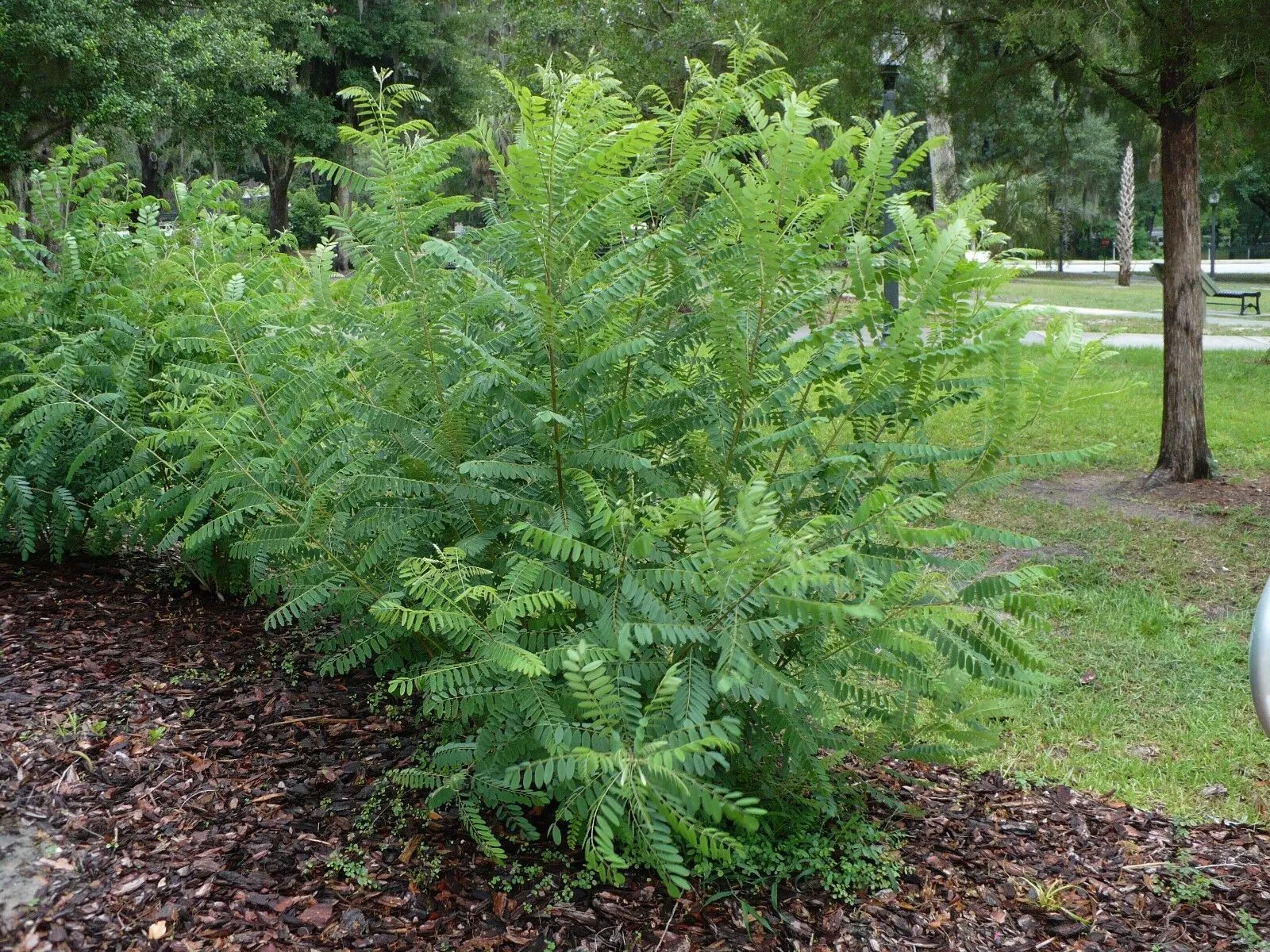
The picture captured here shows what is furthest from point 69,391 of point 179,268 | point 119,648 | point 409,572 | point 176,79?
point 176,79

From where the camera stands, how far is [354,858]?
2.92m

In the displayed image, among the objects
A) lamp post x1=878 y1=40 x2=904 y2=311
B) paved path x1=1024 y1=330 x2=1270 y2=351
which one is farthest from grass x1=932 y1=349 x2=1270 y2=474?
paved path x1=1024 y1=330 x2=1270 y2=351

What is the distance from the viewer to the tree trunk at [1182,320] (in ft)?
29.3

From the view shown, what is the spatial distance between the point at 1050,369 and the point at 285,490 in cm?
227

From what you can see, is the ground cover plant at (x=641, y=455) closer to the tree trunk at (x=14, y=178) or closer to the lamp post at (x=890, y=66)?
the lamp post at (x=890, y=66)

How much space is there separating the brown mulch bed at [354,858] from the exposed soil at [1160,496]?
5176 millimetres

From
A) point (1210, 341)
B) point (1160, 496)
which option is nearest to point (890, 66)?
point (1160, 496)

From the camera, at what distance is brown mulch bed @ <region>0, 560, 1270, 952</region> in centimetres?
268

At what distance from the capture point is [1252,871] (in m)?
3.26

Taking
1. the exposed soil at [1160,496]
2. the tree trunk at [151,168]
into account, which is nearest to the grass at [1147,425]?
the exposed soil at [1160,496]

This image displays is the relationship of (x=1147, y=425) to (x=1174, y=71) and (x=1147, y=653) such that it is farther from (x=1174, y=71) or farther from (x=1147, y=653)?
(x=1147, y=653)

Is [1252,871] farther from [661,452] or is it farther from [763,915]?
[661,452]

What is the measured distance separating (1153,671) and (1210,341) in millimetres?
16754

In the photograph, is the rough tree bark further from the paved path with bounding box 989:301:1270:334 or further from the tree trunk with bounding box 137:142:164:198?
the tree trunk with bounding box 137:142:164:198
